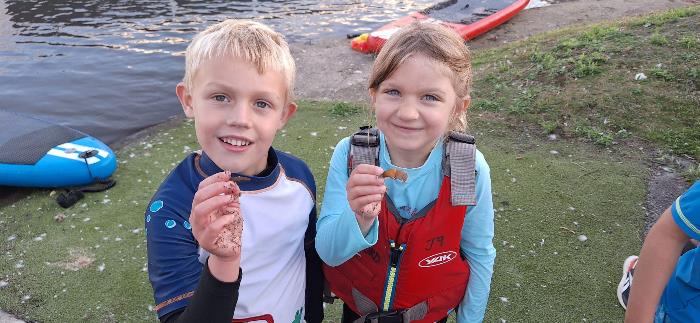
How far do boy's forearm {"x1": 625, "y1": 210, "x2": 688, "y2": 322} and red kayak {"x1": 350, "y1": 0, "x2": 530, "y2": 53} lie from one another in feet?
33.9

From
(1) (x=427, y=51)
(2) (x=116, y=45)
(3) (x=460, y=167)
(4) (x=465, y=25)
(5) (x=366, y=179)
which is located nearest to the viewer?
(5) (x=366, y=179)

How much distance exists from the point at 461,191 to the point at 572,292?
2481 millimetres

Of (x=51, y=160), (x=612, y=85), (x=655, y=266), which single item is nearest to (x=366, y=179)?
(x=655, y=266)

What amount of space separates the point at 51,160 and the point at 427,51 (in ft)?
18.5

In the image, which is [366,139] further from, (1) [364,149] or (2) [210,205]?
(2) [210,205]

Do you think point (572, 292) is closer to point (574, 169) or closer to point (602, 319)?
point (602, 319)

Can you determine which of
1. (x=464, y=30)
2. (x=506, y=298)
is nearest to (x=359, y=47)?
(x=464, y=30)

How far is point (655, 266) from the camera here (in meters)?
2.19

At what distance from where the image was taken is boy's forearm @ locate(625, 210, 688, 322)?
2.15 m

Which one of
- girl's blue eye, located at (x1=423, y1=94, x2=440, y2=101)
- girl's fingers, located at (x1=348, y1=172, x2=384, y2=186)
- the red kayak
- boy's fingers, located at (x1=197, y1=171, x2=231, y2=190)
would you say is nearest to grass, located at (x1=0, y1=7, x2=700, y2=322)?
girl's blue eye, located at (x1=423, y1=94, x2=440, y2=101)

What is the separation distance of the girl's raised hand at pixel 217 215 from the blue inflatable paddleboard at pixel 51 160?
5271 mm

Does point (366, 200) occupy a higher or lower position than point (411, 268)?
higher

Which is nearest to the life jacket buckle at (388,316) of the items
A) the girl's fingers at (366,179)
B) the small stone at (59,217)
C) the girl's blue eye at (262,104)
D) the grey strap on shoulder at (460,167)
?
the grey strap on shoulder at (460,167)

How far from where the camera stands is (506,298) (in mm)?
4062
